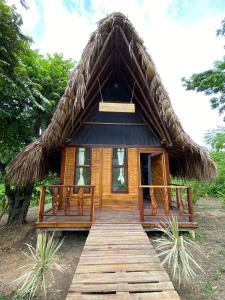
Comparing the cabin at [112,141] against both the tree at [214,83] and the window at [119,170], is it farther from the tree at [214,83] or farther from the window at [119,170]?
the tree at [214,83]

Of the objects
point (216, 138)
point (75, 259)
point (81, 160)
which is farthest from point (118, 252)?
point (216, 138)

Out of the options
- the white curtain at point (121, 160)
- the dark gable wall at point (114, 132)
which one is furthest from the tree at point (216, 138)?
the white curtain at point (121, 160)

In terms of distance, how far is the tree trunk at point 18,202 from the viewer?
23.8 ft

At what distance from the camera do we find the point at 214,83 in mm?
11125

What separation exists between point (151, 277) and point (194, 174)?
5.28 m

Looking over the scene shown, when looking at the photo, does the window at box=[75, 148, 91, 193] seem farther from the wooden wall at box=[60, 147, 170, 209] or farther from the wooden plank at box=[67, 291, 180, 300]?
the wooden plank at box=[67, 291, 180, 300]

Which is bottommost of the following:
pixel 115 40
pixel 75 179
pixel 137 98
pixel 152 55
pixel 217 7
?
pixel 75 179

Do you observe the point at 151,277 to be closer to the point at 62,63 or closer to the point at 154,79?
the point at 154,79

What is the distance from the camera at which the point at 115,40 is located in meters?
6.05

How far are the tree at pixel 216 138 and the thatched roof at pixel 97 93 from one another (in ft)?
28.2

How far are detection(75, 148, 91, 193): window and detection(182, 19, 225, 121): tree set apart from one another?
8606 mm

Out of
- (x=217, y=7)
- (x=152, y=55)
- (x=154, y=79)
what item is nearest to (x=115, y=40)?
(x=152, y=55)

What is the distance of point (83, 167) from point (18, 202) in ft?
9.76

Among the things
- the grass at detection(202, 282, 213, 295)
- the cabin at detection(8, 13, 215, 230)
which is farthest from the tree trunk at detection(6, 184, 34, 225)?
the grass at detection(202, 282, 213, 295)
